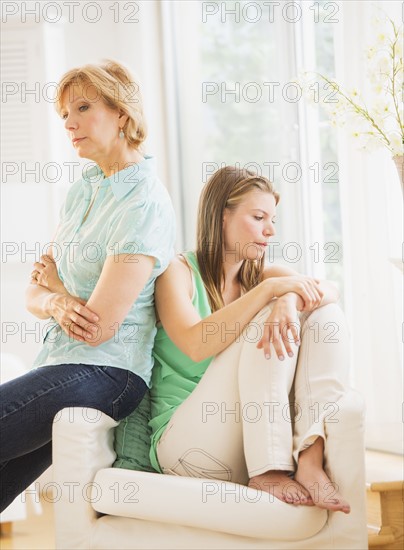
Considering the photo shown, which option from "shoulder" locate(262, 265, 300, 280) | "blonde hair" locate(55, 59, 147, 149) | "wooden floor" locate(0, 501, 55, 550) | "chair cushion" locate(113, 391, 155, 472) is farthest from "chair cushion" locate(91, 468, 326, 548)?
"wooden floor" locate(0, 501, 55, 550)

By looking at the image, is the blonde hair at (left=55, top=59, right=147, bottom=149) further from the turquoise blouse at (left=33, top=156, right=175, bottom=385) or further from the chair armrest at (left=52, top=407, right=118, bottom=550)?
the chair armrest at (left=52, top=407, right=118, bottom=550)

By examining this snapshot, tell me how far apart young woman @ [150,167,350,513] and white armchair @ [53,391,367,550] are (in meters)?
0.04

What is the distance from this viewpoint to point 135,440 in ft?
6.75

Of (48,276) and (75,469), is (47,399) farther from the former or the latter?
(48,276)

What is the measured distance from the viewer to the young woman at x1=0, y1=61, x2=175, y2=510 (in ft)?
6.26

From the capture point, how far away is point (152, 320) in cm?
208

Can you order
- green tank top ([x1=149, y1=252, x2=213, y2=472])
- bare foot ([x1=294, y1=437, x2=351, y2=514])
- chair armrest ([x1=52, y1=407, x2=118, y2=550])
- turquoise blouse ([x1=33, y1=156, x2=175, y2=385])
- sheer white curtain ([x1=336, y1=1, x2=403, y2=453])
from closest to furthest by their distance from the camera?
bare foot ([x1=294, y1=437, x2=351, y2=514]), chair armrest ([x1=52, y1=407, x2=118, y2=550]), turquoise blouse ([x1=33, y1=156, x2=175, y2=385]), green tank top ([x1=149, y1=252, x2=213, y2=472]), sheer white curtain ([x1=336, y1=1, x2=403, y2=453])

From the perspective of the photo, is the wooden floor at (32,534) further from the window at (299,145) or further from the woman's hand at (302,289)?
the woman's hand at (302,289)

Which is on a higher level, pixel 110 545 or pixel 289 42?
pixel 289 42

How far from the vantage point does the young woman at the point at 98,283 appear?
6.26 ft

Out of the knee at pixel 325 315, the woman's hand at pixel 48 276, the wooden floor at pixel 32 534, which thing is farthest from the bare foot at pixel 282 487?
the wooden floor at pixel 32 534

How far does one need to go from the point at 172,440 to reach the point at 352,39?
1492 millimetres

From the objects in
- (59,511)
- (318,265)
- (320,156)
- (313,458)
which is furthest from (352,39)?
(59,511)

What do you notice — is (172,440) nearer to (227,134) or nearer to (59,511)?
(59,511)
